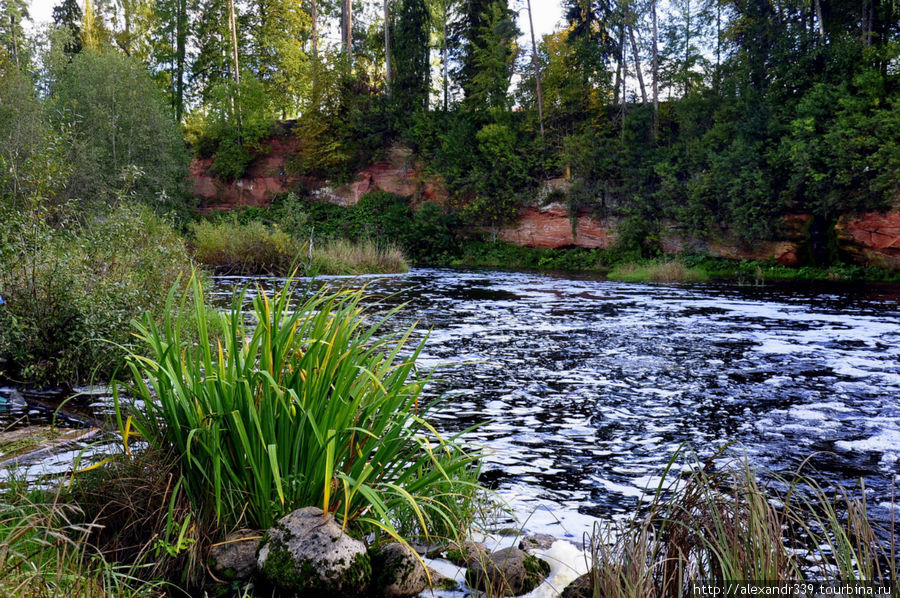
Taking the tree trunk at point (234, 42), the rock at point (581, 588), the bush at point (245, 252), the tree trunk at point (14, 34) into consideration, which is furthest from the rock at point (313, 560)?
the tree trunk at point (234, 42)

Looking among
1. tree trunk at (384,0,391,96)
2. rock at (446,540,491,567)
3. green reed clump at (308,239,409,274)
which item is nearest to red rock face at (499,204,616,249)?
green reed clump at (308,239,409,274)

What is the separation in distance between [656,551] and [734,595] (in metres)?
0.27

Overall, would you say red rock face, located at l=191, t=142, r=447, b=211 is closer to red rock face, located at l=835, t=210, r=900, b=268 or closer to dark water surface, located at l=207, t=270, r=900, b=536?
red rock face, located at l=835, t=210, r=900, b=268

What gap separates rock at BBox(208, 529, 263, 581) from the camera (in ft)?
8.29

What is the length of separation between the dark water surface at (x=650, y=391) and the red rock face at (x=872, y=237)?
9.68m

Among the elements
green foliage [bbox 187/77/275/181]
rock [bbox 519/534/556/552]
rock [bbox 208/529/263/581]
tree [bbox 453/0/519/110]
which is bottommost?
rock [bbox 519/534/556/552]

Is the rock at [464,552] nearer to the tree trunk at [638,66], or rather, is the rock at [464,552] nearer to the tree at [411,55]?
the tree trunk at [638,66]

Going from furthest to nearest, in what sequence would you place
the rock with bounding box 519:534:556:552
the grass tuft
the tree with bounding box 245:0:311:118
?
1. the tree with bounding box 245:0:311:118
2. the grass tuft
3. the rock with bounding box 519:534:556:552

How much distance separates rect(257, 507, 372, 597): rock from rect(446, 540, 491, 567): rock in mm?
472

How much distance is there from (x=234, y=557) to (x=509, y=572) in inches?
44.0

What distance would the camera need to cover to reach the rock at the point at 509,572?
256 centimetres

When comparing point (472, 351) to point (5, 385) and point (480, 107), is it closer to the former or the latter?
point (5, 385)

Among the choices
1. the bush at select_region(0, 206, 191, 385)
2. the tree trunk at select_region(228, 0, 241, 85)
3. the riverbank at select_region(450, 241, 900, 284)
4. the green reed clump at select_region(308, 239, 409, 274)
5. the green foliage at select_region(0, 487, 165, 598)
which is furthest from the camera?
the tree trunk at select_region(228, 0, 241, 85)

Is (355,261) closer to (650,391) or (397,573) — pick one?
(650,391)
